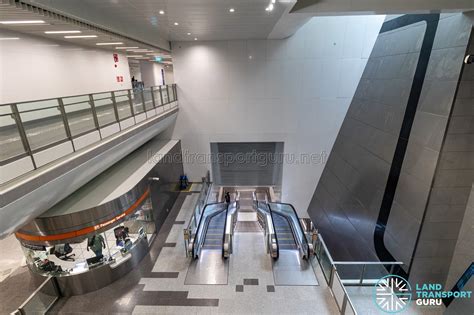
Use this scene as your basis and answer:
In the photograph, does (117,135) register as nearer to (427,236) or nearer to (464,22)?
(427,236)

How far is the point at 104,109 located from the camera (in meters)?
5.21

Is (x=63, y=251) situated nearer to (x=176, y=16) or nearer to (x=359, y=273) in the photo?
(x=176, y=16)

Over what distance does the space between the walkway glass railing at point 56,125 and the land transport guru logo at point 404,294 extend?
7.12 m

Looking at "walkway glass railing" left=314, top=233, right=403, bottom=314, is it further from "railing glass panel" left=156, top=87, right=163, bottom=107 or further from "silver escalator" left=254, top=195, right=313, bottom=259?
"railing glass panel" left=156, top=87, right=163, bottom=107

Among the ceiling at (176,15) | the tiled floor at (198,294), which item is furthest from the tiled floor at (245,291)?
the ceiling at (176,15)

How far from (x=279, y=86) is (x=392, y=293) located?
8.11m

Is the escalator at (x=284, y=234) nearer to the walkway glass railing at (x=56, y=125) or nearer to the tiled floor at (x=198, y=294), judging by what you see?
the tiled floor at (x=198, y=294)

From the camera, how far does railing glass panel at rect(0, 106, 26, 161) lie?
2992 mm

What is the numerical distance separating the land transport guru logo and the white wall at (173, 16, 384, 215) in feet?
20.0

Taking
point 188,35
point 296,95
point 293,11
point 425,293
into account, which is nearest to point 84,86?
point 188,35

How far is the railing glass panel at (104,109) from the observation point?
4961 mm

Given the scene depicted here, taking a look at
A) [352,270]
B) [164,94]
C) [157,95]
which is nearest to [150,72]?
[164,94]

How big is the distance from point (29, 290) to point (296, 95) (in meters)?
10.7

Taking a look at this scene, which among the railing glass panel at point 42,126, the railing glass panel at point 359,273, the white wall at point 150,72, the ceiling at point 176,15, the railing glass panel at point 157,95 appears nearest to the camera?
the railing glass panel at point 42,126
